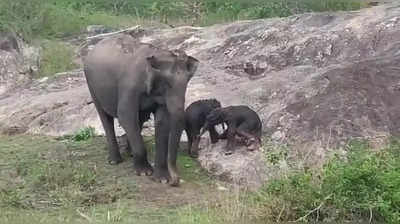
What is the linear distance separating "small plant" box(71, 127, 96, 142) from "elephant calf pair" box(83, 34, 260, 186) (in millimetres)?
1557

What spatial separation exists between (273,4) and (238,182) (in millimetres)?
14044

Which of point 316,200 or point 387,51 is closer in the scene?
point 316,200

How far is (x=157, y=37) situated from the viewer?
846 inches

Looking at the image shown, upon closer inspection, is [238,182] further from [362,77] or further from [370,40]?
[370,40]

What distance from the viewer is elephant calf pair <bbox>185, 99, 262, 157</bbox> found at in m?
13.5

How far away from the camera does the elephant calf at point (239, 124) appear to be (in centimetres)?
1346

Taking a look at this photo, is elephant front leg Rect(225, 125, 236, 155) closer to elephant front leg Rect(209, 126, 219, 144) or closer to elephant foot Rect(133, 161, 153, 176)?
elephant front leg Rect(209, 126, 219, 144)

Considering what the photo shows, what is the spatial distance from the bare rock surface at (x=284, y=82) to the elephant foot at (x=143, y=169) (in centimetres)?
92

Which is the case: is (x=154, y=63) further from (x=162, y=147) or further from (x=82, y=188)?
(x=82, y=188)

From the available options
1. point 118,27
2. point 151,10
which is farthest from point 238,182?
point 151,10

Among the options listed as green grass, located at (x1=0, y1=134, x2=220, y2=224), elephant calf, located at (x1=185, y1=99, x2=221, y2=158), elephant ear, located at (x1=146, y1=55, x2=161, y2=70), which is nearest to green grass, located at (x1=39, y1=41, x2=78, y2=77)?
green grass, located at (x1=0, y1=134, x2=220, y2=224)

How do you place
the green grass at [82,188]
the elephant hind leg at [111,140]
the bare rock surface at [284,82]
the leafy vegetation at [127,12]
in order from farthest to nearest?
the leafy vegetation at [127,12]
the elephant hind leg at [111,140]
the bare rock surface at [284,82]
the green grass at [82,188]

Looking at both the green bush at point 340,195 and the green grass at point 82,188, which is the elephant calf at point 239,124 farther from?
the green bush at point 340,195

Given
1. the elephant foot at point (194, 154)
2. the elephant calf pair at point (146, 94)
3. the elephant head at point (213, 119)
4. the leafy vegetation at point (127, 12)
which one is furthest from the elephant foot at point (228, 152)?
the leafy vegetation at point (127, 12)
